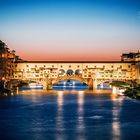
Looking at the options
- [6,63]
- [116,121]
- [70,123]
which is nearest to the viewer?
[70,123]

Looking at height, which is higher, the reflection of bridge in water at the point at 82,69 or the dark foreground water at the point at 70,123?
the reflection of bridge in water at the point at 82,69

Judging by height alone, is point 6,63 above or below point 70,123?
above

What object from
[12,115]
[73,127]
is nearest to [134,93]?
[12,115]

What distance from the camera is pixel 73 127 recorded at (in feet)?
144

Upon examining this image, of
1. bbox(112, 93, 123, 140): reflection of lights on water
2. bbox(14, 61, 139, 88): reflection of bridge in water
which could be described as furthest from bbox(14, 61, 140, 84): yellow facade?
Result: bbox(112, 93, 123, 140): reflection of lights on water

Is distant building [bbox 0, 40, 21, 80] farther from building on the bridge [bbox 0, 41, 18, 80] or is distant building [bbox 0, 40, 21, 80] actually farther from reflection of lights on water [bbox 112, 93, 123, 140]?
reflection of lights on water [bbox 112, 93, 123, 140]

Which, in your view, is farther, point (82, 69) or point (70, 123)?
point (82, 69)

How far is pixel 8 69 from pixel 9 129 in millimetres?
80497

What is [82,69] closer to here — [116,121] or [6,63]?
[6,63]

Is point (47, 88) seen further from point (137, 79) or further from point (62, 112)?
point (62, 112)

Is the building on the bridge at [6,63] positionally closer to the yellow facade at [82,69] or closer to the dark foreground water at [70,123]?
the yellow facade at [82,69]

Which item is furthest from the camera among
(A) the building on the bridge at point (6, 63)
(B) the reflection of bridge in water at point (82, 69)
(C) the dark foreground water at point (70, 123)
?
(B) the reflection of bridge in water at point (82, 69)

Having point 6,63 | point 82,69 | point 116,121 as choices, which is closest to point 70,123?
point 116,121

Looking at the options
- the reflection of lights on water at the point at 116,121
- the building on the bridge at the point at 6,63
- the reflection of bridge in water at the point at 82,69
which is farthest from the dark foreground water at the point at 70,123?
the reflection of bridge in water at the point at 82,69
